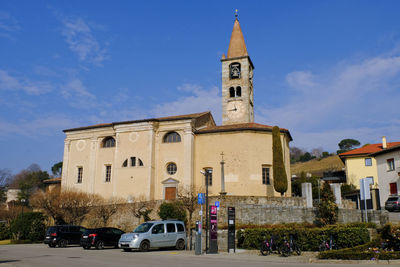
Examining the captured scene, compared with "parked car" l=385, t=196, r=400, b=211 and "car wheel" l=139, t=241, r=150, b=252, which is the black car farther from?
"parked car" l=385, t=196, r=400, b=211

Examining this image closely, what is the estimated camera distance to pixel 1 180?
63719 mm

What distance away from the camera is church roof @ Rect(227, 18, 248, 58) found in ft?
132

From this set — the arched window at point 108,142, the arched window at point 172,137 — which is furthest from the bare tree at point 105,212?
the arched window at point 108,142

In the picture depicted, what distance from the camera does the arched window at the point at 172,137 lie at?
33594 mm

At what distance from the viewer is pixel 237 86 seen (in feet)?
128

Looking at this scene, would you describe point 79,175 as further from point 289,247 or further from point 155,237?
point 289,247

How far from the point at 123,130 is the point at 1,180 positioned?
1672 inches

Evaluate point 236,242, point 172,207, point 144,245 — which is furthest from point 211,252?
point 172,207

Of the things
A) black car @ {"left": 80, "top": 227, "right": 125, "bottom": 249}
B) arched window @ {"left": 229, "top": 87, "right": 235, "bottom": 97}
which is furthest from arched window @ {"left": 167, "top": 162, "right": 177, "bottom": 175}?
black car @ {"left": 80, "top": 227, "right": 125, "bottom": 249}

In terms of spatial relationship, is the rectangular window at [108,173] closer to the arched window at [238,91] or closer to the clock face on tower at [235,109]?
the clock face on tower at [235,109]

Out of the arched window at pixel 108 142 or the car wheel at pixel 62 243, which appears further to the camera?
the arched window at pixel 108 142

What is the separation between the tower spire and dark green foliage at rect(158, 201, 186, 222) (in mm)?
21879

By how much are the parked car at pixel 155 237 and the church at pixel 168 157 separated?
11065mm

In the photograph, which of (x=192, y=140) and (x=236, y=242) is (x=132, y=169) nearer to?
(x=192, y=140)
